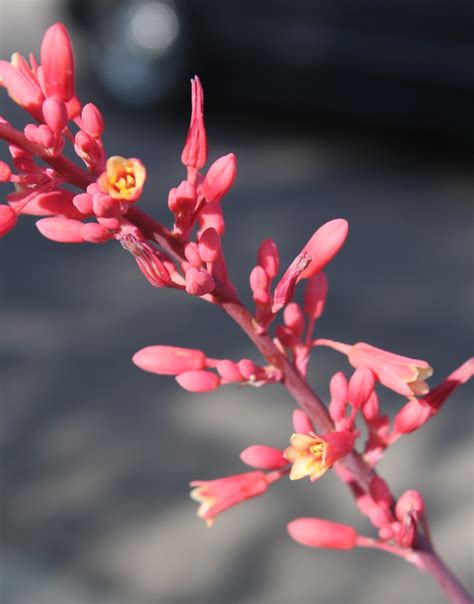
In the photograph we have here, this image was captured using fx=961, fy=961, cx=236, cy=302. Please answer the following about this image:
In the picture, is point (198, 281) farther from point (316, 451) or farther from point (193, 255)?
point (316, 451)

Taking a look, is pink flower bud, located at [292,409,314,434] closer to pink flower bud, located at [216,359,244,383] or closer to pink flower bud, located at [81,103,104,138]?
pink flower bud, located at [216,359,244,383]

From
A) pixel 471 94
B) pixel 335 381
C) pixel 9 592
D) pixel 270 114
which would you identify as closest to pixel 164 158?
pixel 270 114

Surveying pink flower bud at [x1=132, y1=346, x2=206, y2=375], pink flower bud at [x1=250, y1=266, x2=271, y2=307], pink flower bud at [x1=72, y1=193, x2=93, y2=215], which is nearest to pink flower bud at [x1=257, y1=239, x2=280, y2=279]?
pink flower bud at [x1=250, y1=266, x2=271, y2=307]

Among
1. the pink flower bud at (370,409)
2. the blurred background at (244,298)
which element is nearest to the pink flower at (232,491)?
the pink flower bud at (370,409)

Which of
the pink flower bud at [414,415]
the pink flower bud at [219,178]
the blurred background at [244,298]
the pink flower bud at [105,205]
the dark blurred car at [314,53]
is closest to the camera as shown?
the pink flower bud at [105,205]

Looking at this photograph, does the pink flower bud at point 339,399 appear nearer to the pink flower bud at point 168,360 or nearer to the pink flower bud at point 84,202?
the pink flower bud at point 168,360

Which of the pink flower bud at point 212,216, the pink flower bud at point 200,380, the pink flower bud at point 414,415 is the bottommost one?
the pink flower bud at point 414,415

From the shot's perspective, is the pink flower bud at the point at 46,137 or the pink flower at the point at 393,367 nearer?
the pink flower bud at the point at 46,137

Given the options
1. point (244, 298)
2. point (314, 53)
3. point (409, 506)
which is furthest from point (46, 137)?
point (314, 53)
